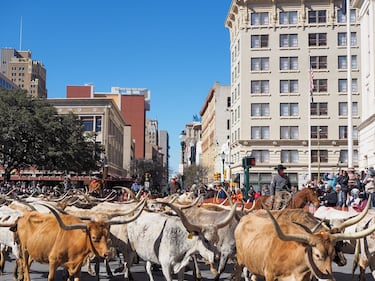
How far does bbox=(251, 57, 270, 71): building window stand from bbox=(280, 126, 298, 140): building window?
7222 mm

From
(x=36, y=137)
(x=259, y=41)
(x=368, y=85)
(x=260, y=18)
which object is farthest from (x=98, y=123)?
(x=368, y=85)

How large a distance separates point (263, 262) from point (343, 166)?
55.1 metres

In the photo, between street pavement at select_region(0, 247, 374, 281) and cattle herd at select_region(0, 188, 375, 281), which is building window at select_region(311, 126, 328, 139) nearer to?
street pavement at select_region(0, 247, 374, 281)

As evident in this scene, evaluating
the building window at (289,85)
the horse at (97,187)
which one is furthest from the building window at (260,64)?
the horse at (97,187)

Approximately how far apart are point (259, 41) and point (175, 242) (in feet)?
182

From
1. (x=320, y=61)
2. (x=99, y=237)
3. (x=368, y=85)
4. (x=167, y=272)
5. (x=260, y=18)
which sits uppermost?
(x=260, y=18)

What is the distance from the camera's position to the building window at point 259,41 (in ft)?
205

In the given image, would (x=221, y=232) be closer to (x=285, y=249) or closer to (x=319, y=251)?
(x=285, y=249)

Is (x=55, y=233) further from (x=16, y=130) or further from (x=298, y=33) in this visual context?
(x=298, y=33)

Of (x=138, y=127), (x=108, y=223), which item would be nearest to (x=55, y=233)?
(x=108, y=223)

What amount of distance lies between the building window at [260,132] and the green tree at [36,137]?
68.3 ft

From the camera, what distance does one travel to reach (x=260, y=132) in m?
62.2

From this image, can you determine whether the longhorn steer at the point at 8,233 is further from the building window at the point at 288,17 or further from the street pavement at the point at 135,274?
the building window at the point at 288,17

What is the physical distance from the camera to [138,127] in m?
169
